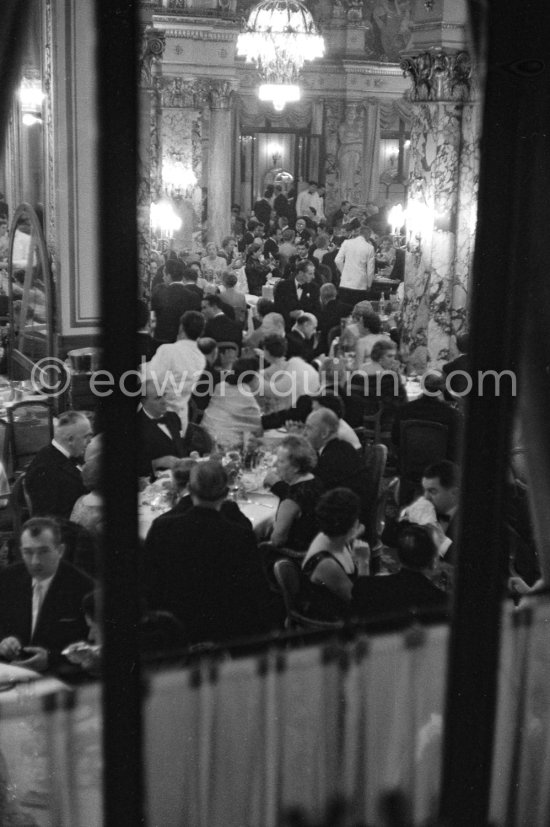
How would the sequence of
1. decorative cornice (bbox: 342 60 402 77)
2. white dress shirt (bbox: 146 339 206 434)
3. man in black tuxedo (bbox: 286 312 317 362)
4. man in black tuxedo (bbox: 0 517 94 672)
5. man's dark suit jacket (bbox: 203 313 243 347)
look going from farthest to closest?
decorative cornice (bbox: 342 60 402 77) → man's dark suit jacket (bbox: 203 313 243 347) → man in black tuxedo (bbox: 286 312 317 362) → white dress shirt (bbox: 146 339 206 434) → man in black tuxedo (bbox: 0 517 94 672)

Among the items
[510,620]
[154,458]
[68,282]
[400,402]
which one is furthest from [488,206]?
[68,282]

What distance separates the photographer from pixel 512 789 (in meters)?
2.60

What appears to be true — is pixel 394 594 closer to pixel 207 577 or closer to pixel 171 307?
pixel 207 577

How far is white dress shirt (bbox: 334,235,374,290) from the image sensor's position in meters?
11.6

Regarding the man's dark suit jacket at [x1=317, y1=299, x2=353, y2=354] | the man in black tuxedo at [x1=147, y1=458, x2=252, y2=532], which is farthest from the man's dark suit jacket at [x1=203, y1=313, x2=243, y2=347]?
the man in black tuxedo at [x1=147, y1=458, x2=252, y2=532]

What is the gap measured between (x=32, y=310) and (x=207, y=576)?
4907 mm

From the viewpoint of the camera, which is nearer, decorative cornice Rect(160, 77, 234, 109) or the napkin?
the napkin

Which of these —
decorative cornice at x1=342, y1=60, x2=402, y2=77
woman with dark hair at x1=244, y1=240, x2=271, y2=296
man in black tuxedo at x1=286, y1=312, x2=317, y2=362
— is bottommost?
man in black tuxedo at x1=286, y1=312, x2=317, y2=362

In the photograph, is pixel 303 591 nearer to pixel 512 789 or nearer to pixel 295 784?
pixel 295 784

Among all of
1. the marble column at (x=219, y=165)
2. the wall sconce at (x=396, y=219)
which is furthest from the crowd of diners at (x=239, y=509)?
the marble column at (x=219, y=165)

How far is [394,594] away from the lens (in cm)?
362

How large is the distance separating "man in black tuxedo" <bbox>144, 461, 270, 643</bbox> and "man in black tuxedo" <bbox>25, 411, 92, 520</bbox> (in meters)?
1.03

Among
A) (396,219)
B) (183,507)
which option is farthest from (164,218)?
(183,507)

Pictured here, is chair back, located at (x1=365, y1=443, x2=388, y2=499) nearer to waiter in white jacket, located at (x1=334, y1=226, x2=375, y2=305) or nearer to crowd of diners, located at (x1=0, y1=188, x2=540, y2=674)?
crowd of diners, located at (x1=0, y1=188, x2=540, y2=674)
